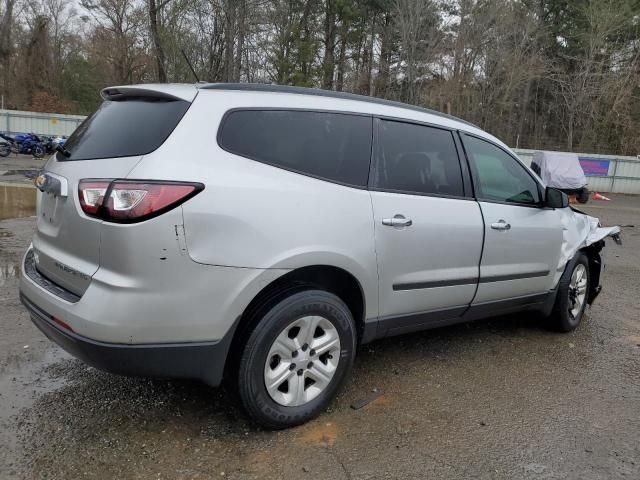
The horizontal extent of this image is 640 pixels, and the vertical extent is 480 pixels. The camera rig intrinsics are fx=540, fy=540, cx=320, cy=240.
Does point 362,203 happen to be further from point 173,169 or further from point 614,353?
point 614,353

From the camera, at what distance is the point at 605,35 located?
28.5 meters

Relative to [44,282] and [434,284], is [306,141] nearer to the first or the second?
[434,284]

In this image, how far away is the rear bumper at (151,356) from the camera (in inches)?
95.7

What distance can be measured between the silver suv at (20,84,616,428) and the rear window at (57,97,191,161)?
0.04 ft

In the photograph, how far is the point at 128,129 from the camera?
2.73 m

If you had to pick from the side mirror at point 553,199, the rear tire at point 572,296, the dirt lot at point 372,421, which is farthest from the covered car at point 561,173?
the dirt lot at point 372,421

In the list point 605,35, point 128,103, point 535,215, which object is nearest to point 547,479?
point 535,215

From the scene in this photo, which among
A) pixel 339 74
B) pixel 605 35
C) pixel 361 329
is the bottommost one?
pixel 361 329

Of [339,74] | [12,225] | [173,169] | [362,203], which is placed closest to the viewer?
[173,169]

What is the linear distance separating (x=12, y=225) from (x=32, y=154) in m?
16.5

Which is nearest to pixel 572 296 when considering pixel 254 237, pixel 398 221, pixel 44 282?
pixel 398 221

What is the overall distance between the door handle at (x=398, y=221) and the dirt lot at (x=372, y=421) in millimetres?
1124

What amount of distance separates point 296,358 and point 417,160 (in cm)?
151

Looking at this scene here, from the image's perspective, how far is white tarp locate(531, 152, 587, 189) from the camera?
15.4 meters
